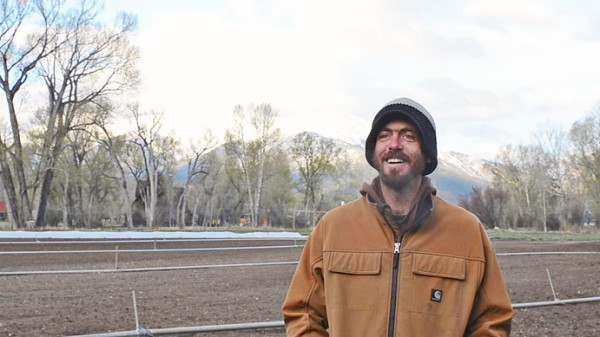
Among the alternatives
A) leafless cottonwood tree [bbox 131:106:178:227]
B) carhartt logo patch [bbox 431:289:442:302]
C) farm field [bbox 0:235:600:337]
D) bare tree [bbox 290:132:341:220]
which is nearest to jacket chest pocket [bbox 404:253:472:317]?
carhartt logo patch [bbox 431:289:442:302]

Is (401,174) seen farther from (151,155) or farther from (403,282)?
(151,155)

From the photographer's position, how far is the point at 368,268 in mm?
2703

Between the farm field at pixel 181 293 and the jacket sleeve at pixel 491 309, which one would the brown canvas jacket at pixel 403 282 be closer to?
the jacket sleeve at pixel 491 309

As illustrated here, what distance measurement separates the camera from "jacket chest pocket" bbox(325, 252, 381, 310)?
2.69 metres

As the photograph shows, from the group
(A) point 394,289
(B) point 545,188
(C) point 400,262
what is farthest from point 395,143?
(B) point 545,188

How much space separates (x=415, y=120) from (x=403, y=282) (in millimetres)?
665

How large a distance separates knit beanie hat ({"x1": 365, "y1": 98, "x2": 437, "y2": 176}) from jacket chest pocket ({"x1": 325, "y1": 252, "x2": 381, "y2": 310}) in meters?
0.51

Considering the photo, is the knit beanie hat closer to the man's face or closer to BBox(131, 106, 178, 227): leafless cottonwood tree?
the man's face

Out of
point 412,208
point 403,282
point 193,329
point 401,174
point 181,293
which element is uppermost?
point 401,174

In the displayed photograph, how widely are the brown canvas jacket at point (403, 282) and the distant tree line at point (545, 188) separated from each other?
61.2 metres

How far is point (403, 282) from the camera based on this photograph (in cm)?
266

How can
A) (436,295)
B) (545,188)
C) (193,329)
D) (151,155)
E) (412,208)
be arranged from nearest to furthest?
1. (436,295)
2. (412,208)
3. (193,329)
4. (151,155)
5. (545,188)

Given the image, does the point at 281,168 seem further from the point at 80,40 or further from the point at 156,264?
the point at 156,264

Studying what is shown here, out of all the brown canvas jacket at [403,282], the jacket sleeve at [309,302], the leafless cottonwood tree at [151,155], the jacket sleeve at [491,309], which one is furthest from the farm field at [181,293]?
the leafless cottonwood tree at [151,155]
